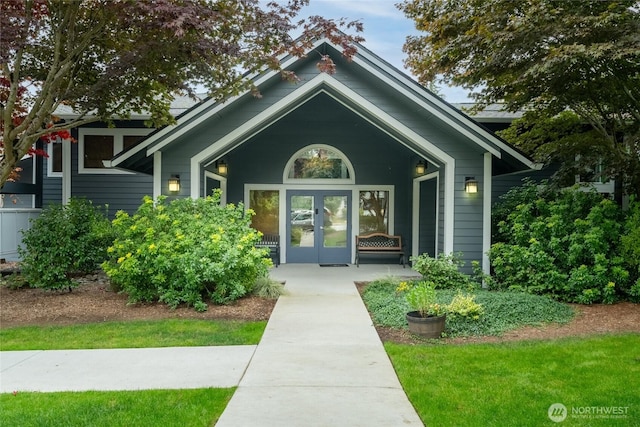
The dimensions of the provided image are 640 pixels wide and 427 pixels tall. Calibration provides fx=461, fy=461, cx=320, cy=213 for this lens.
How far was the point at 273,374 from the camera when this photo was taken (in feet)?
14.3

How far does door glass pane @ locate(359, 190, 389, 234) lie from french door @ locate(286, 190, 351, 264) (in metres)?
0.38

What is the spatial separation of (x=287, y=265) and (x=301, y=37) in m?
5.93

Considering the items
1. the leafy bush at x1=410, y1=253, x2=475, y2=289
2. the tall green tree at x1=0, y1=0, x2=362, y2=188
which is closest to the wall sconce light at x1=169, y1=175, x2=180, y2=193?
the tall green tree at x1=0, y1=0, x2=362, y2=188

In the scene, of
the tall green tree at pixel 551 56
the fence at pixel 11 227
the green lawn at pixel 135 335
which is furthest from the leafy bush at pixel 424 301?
the fence at pixel 11 227

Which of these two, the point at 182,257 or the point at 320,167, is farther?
the point at 320,167

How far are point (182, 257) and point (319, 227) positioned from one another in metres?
5.56

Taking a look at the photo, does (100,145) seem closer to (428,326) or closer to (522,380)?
(428,326)

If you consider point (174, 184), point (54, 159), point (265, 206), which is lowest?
point (265, 206)

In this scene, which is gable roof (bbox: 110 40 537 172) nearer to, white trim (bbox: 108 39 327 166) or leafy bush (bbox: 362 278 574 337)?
white trim (bbox: 108 39 327 166)

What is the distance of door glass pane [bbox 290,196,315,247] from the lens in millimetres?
12125

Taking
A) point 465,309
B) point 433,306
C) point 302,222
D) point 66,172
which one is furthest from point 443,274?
point 66,172

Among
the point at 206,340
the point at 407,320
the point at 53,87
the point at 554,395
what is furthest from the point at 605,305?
the point at 53,87

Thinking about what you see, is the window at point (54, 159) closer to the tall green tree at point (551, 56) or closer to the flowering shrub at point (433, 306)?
the tall green tree at point (551, 56)

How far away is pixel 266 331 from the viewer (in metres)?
5.94
